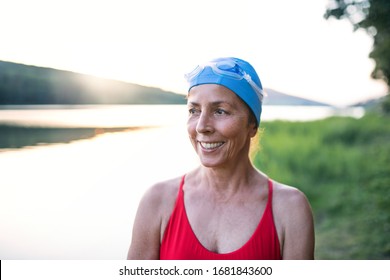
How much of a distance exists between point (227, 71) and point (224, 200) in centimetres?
49

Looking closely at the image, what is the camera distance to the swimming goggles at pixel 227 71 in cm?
182

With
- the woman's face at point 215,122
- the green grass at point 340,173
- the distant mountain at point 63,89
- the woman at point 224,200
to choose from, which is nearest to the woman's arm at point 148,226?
the woman at point 224,200

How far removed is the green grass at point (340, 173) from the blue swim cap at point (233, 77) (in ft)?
9.04

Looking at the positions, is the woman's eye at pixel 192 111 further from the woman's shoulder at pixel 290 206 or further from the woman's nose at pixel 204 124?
the woman's shoulder at pixel 290 206

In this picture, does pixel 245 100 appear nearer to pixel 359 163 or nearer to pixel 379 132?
pixel 359 163

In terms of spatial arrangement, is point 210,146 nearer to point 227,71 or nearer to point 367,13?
point 227,71

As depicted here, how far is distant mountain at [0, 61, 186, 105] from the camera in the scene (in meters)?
3.54

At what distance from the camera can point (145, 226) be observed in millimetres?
1913

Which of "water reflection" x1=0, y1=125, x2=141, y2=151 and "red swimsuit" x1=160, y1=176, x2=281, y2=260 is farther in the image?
"water reflection" x1=0, y1=125, x2=141, y2=151

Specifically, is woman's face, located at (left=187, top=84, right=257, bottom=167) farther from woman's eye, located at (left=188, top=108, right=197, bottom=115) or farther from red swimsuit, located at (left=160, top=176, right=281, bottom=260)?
red swimsuit, located at (left=160, top=176, right=281, bottom=260)

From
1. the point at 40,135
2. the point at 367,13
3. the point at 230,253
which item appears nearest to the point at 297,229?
the point at 230,253

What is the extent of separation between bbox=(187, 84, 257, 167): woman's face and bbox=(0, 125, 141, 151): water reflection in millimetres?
1918

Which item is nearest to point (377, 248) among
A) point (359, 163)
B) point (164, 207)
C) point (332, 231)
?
point (332, 231)

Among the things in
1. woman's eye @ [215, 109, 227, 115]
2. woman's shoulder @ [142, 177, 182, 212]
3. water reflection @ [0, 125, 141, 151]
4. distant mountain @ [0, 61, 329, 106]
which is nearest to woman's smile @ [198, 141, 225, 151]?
woman's eye @ [215, 109, 227, 115]
